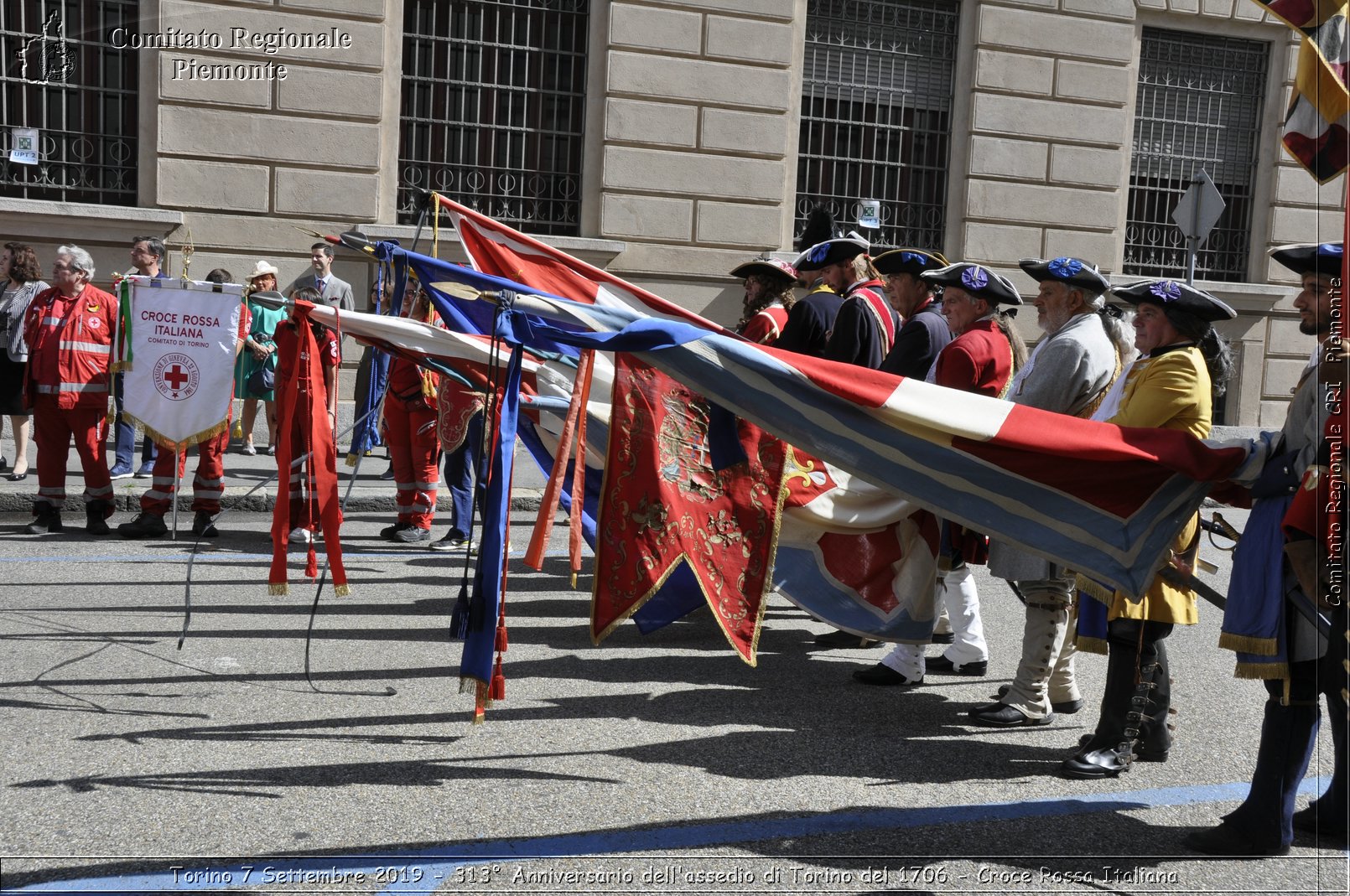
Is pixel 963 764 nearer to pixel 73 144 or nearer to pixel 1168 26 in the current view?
pixel 73 144

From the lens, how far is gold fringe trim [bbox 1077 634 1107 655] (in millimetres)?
4605

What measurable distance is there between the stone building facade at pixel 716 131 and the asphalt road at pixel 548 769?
689 centimetres

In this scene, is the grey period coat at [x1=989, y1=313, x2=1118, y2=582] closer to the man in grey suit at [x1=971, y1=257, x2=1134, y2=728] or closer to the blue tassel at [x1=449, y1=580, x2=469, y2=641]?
the man in grey suit at [x1=971, y1=257, x2=1134, y2=728]

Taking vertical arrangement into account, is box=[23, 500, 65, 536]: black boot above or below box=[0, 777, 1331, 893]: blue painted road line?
below

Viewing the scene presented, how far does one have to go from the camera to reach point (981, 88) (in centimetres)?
1455

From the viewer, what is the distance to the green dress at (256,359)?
11297mm

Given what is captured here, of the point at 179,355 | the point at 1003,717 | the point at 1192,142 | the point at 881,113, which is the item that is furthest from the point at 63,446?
the point at 1192,142

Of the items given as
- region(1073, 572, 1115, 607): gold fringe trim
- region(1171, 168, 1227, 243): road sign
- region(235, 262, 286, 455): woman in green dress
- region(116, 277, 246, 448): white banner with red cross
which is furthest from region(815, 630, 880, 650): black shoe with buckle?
region(1171, 168, 1227, 243): road sign

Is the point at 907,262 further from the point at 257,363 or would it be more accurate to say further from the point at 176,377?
the point at 257,363

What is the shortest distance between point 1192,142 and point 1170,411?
43.0 ft

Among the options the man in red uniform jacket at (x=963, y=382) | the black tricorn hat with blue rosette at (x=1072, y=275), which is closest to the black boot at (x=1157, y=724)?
the man in red uniform jacket at (x=963, y=382)

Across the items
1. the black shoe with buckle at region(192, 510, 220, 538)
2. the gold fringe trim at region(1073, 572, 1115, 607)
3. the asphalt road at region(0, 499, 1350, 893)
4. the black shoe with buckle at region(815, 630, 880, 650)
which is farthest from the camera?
the black shoe with buckle at region(192, 510, 220, 538)

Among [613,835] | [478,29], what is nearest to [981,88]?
[478,29]

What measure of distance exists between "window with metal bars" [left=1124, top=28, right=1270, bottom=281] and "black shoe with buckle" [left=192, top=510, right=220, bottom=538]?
11894 mm
